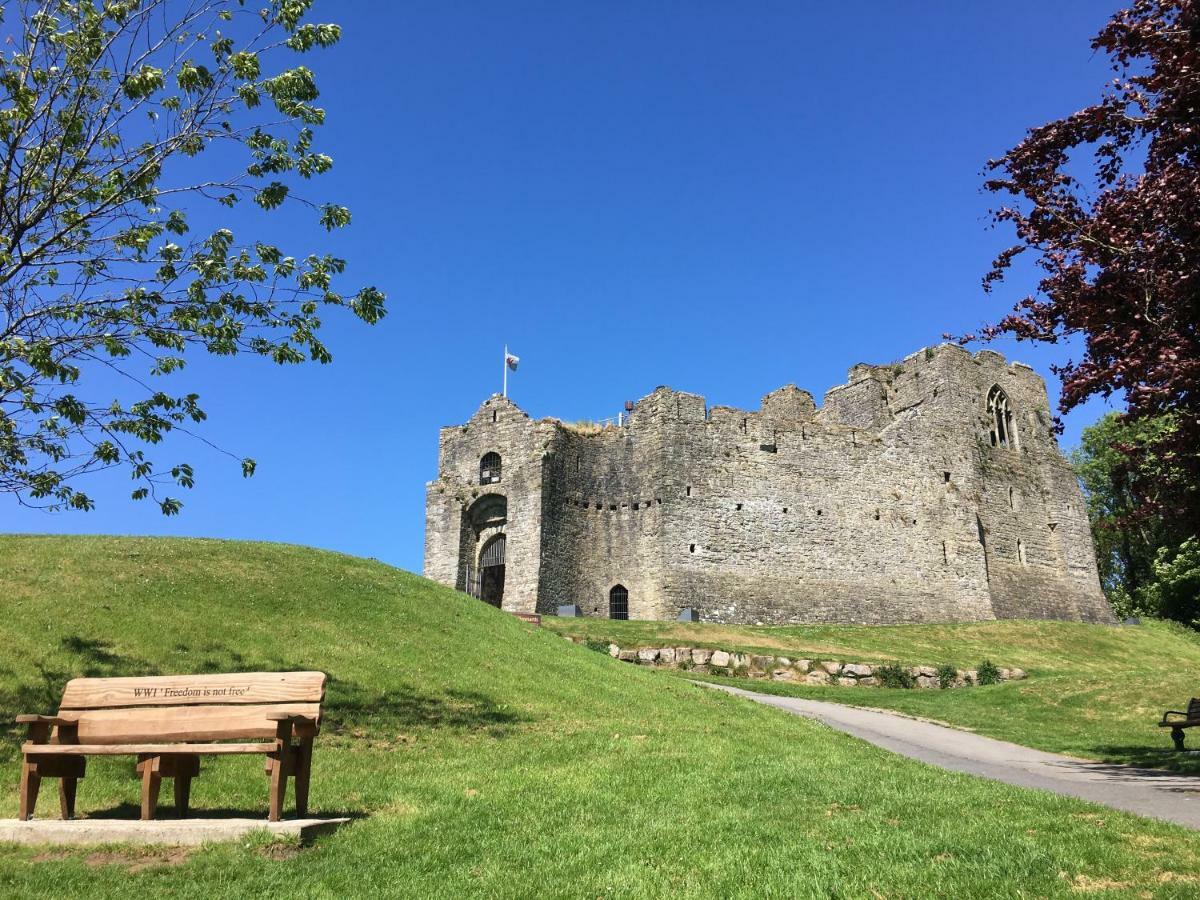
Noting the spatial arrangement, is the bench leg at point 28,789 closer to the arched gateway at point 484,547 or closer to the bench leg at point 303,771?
the bench leg at point 303,771

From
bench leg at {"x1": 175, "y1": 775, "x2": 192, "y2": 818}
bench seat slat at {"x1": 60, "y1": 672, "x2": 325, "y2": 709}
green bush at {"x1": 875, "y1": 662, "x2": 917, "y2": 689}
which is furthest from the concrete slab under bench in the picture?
green bush at {"x1": 875, "y1": 662, "x2": 917, "y2": 689}

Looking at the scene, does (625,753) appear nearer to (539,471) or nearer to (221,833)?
(221,833)

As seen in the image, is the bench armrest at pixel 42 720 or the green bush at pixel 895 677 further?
the green bush at pixel 895 677

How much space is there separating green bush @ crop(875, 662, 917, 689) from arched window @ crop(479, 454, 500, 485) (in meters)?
17.9

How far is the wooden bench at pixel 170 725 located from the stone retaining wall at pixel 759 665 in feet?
62.6

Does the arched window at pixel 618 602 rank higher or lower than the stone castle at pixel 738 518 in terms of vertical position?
lower

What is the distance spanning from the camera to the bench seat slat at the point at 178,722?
7.73 m

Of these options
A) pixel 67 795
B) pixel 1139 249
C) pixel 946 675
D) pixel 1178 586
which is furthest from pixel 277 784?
pixel 1178 586

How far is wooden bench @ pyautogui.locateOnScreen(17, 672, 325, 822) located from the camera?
7.50 m

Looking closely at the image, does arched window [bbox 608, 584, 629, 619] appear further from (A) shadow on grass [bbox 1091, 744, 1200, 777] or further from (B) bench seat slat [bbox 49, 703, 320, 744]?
(B) bench seat slat [bbox 49, 703, 320, 744]

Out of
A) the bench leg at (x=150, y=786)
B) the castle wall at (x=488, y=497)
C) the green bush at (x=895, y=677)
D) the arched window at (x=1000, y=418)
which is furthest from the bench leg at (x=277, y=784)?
the arched window at (x=1000, y=418)

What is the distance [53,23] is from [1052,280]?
1450 centimetres

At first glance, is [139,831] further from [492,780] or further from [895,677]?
[895,677]

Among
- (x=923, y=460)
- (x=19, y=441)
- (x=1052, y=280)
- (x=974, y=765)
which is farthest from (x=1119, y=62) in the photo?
(x=923, y=460)
